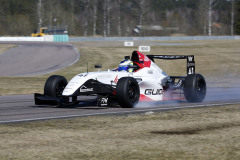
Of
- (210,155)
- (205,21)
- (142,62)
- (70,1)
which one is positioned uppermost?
(70,1)

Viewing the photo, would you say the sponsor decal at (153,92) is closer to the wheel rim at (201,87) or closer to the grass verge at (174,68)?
A: the wheel rim at (201,87)

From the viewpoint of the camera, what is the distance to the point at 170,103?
1347 cm

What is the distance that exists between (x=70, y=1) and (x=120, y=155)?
128m

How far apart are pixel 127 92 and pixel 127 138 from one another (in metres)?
3.79

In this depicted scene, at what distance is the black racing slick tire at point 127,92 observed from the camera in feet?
37.5

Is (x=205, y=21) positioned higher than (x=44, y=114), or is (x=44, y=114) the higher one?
(x=205, y=21)

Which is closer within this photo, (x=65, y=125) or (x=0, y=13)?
(x=65, y=125)

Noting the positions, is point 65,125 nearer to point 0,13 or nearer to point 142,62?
point 142,62

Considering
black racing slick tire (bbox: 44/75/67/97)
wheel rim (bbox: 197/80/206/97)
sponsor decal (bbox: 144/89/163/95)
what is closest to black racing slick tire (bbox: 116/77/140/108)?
sponsor decal (bbox: 144/89/163/95)

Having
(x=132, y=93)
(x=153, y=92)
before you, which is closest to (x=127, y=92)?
(x=132, y=93)

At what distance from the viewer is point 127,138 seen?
7.79 m

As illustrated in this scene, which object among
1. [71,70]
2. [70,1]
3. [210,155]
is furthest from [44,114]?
[70,1]

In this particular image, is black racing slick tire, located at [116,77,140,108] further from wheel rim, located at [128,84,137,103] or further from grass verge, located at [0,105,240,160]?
grass verge, located at [0,105,240,160]

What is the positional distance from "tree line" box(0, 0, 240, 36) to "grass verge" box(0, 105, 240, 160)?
3181 inches
